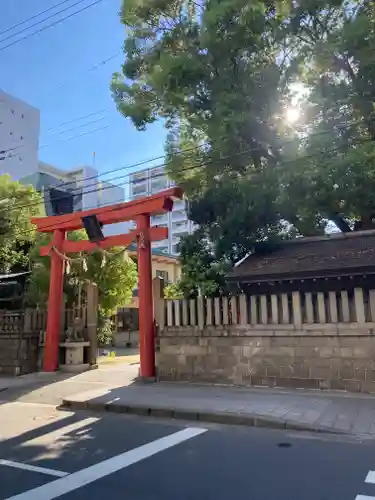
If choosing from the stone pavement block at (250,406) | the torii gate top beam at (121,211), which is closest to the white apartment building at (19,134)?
the torii gate top beam at (121,211)

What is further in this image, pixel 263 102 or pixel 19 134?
pixel 19 134

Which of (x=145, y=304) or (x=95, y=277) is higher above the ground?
(x=95, y=277)

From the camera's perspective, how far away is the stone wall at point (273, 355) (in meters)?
9.08

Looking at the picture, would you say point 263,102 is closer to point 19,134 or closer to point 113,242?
point 113,242

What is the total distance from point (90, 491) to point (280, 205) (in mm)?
8937

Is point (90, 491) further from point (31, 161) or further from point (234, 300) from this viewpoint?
point (31, 161)

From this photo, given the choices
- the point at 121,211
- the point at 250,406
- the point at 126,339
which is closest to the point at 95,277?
the point at 121,211

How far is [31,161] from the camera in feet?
163

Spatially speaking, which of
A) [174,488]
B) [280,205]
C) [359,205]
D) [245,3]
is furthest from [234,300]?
[245,3]

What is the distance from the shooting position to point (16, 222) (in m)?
16.7

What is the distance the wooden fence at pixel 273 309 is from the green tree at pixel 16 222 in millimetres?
7769

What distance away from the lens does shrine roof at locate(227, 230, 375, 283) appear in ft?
32.6

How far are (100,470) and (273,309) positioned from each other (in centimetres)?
607

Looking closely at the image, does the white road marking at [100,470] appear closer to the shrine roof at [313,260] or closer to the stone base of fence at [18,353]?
the shrine roof at [313,260]
